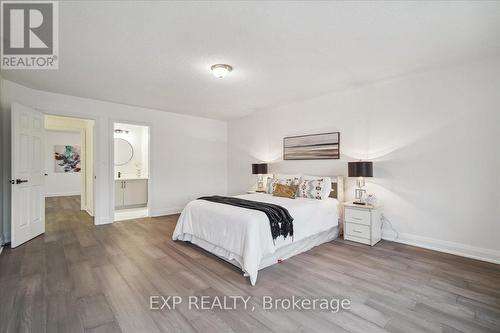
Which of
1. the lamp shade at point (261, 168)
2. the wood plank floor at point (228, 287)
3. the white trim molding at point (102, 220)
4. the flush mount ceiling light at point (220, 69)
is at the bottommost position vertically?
the wood plank floor at point (228, 287)

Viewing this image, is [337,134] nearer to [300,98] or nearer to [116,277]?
[300,98]

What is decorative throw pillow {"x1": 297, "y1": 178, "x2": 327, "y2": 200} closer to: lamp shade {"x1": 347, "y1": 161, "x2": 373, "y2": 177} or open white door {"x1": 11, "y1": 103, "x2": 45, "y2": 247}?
lamp shade {"x1": 347, "y1": 161, "x2": 373, "y2": 177}

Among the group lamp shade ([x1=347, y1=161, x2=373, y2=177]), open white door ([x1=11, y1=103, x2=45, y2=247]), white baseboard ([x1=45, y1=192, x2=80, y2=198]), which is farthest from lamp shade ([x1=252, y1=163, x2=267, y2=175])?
white baseboard ([x1=45, y1=192, x2=80, y2=198])

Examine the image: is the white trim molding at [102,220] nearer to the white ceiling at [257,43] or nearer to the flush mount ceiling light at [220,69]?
the white ceiling at [257,43]

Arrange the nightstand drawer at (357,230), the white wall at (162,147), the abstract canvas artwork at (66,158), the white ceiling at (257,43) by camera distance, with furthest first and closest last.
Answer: the abstract canvas artwork at (66,158) → the white wall at (162,147) → the nightstand drawer at (357,230) → the white ceiling at (257,43)

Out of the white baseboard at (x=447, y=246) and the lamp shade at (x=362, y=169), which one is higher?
the lamp shade at (x=362, y=169)

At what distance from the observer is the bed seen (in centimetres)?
260

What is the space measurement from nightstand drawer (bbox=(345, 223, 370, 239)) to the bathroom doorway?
5148mm

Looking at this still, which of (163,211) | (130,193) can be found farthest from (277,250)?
(130,193)

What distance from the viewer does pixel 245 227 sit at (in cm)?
265

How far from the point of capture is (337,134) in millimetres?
4324

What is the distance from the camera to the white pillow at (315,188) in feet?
12.8

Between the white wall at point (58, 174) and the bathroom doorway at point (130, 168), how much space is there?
332 centimetres

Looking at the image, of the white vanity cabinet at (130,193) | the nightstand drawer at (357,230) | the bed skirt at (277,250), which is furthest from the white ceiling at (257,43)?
the white vanity cabinet at (130,193)
